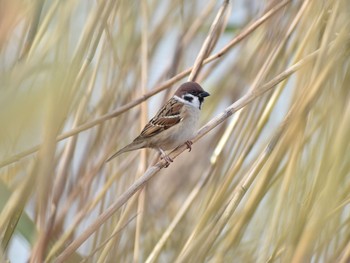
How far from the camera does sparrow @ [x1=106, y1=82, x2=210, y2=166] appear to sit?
6.77ft

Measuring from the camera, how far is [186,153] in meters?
2.57

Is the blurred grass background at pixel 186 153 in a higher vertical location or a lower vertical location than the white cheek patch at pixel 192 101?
lower

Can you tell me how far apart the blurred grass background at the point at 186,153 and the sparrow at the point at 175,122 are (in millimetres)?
70

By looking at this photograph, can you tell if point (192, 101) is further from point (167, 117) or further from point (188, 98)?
point (167, 117)

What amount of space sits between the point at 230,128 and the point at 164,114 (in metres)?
0.53

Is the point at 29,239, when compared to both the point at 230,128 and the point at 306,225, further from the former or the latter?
the point at 230,128

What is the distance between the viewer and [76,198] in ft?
6.15

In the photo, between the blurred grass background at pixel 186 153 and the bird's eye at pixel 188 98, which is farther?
the bird's eye at pixel 188 98

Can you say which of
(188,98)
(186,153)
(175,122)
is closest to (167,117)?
(175,122)

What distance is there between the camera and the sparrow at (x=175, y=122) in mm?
2064

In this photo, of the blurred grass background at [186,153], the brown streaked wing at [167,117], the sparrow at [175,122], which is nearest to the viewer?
the blurred grass background at [186,153]

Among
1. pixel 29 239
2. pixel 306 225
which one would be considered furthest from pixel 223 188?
pixel 29 239

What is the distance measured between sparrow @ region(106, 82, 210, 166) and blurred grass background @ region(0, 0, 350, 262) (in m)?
0.07

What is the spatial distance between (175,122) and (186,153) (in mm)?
339
